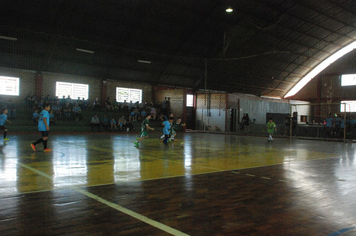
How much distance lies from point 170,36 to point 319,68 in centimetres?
2798

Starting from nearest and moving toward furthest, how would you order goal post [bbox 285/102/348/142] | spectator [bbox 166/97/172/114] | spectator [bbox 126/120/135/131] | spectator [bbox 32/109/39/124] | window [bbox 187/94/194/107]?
spectator [bbox 32/109/39/124], goal post [bbox 285/102/348/142], spectator [bbox 126/120/135/131], spectator [bbox 166/97/172/114], window [bbox 187/94/194/107]

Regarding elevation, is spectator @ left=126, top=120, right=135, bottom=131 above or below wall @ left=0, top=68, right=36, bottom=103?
below

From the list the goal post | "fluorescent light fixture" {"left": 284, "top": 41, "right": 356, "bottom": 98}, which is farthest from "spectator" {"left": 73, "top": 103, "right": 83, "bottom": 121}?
"fluorescent light fixture" {"left": 284, "top": 41, "right": 356, "bottom": 98}

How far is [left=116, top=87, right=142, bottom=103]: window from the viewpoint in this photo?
32500mm

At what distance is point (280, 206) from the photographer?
4.59 meters

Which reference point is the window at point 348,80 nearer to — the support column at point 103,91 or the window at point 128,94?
the window at point 128,94

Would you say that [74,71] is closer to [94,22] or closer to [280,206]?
[94,22]

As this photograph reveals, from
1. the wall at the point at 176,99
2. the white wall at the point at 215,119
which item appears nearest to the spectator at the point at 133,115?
the wall at the point at 176,99

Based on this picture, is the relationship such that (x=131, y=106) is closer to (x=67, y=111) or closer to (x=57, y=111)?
(x=67, y=111)

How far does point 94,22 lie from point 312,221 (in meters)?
24.7

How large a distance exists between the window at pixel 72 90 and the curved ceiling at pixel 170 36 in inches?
58.8

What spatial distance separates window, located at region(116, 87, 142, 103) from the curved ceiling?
1307mm

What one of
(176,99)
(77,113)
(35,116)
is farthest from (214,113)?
(35,116)

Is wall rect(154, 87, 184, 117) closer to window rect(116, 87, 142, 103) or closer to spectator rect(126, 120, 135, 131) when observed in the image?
window rect(116, 87, 142, 103)
